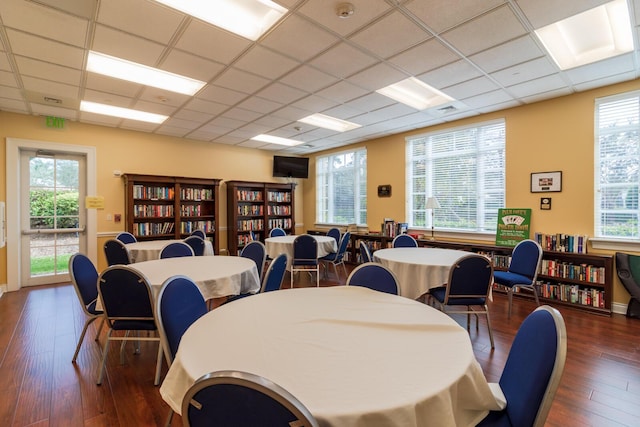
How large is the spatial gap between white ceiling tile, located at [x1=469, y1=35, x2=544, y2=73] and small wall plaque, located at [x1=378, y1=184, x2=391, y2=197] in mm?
3283

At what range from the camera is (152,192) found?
597cm

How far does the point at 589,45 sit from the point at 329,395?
14.2 feet

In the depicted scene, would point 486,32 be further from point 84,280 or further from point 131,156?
point 131,156

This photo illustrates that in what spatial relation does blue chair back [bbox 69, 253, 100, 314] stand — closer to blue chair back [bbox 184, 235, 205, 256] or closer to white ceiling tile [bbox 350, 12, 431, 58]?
blue chair back [bbox 184, 235, 205, 256]

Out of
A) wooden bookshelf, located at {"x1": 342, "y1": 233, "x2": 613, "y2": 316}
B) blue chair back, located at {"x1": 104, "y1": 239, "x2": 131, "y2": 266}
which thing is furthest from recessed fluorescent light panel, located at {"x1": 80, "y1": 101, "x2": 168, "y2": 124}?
wooden bookshelf, located at {"x1": 342, "y1": 233, "x2": 613, "y2": 316}

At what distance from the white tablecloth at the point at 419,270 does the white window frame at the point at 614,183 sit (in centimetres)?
217

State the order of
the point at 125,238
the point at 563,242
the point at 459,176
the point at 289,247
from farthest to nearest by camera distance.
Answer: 1. the point at 459,176
2. the point at 289,247
3. the point at 125,238
4. the point at 563,242

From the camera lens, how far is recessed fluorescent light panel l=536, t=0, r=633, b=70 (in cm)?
275

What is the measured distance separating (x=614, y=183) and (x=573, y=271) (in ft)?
4.14

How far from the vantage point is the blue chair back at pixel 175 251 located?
3754mm

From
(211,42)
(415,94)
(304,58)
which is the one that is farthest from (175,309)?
(415,94)

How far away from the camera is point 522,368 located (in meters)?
1.15

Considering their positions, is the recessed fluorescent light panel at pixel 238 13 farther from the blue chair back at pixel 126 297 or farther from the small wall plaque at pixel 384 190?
the small wall plaque at pixel 384 190

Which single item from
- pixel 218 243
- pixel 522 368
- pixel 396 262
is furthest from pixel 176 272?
pixel 218 243
